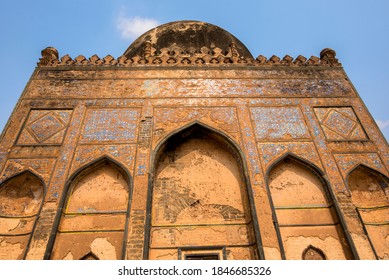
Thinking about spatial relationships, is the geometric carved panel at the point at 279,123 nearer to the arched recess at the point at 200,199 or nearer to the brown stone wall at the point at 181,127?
the brown stone wall at the point at 181,127

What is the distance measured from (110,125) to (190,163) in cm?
177

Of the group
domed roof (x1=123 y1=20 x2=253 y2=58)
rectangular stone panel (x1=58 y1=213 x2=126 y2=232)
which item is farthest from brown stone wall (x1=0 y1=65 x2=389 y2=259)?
domed roof (x1=123 y1=20 x2=253 y2=58)

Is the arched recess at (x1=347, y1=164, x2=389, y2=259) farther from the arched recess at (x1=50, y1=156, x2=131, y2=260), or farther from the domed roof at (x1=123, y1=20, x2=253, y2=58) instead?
the domed roof at (x1=123, y1=20, x2=253, y2=58)

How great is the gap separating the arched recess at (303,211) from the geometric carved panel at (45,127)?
13.5ft

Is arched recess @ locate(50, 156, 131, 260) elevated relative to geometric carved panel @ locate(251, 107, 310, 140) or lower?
lower

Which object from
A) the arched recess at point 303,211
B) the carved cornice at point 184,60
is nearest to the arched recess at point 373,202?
the arched recess at point 303,211

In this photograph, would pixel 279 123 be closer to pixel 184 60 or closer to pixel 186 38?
pixel 184 60

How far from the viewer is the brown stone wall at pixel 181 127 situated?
4844 millimetres

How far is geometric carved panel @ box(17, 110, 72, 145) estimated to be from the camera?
5.73 metres

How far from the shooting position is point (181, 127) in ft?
19.8

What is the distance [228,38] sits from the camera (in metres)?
9.58

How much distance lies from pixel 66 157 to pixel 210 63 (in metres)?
3.95

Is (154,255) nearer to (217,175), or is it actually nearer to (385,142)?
(217,175)

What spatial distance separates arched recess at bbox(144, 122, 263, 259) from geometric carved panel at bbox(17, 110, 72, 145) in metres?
1.98
